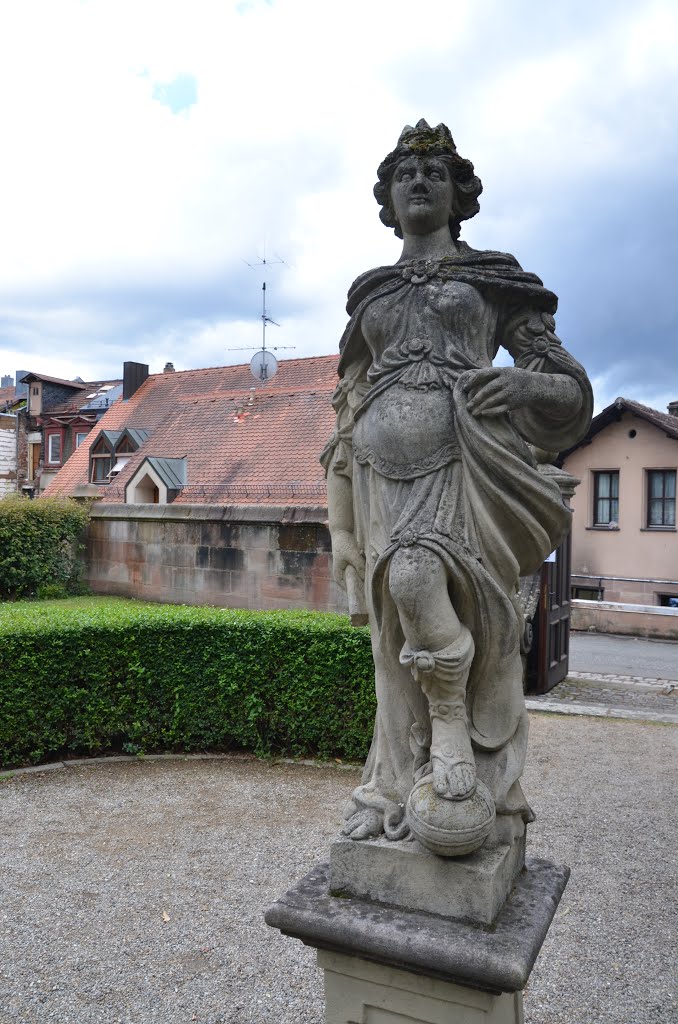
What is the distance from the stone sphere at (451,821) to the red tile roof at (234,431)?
1370 cm

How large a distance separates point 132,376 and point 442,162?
24227 mm

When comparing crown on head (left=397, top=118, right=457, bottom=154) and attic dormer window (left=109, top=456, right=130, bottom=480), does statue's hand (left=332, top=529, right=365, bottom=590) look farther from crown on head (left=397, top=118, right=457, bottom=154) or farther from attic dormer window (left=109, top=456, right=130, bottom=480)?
attic dormer window (left=109, top=456, right=130, bottom=480)

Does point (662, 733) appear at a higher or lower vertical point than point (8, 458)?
lower

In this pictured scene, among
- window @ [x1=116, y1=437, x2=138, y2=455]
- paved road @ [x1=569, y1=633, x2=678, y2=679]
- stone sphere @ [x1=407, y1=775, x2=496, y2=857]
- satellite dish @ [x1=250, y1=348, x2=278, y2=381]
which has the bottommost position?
paved road @ [x1=569, y1=633, x2=678, y2=679]

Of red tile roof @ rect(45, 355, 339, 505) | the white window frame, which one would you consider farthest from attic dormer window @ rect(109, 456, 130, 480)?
the white window frame

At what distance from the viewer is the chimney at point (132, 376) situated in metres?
25.5

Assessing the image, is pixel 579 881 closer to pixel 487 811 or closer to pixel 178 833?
pixel 178 833

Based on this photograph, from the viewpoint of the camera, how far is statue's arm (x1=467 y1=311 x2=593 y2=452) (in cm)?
240

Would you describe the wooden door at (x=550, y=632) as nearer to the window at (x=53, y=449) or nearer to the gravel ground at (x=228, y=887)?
the gravel ground at (x=228, y=887)

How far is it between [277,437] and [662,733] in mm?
12699

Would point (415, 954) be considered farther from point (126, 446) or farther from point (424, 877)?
point (126, 446)

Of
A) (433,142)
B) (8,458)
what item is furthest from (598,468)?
(8,458)

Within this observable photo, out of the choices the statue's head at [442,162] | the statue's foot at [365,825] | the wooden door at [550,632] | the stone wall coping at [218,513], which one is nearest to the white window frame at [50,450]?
the stone wall coping at [218,513]

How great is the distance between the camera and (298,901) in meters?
2.50
